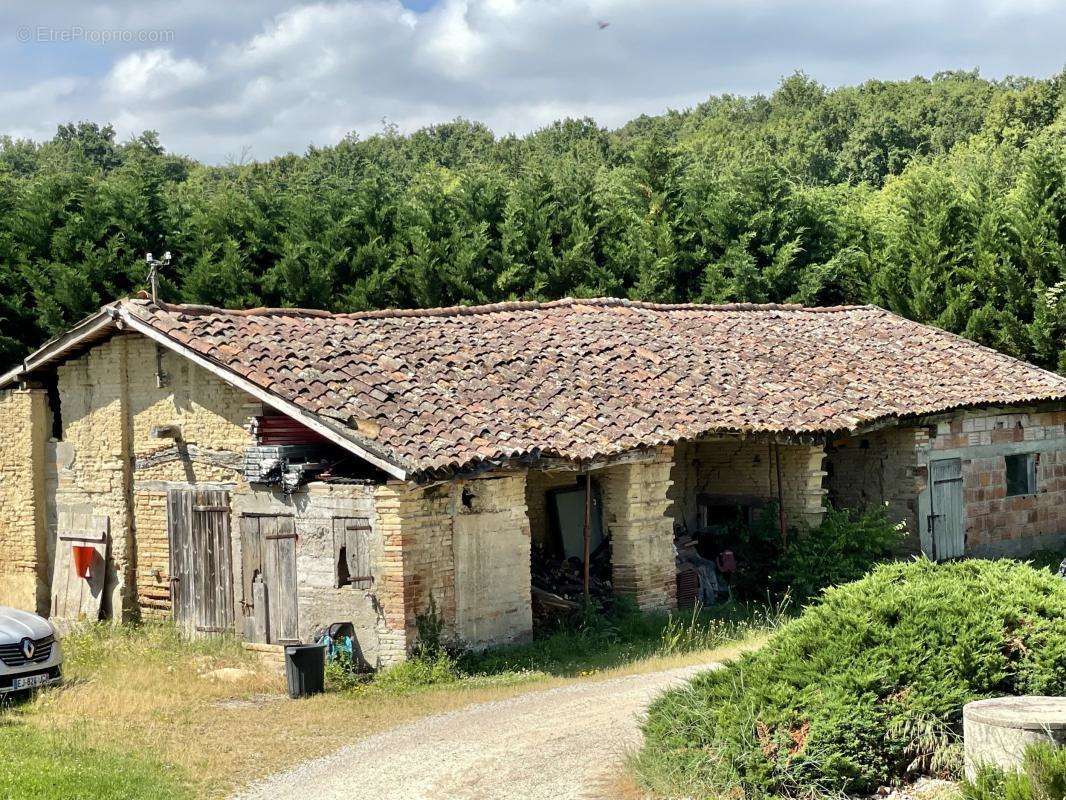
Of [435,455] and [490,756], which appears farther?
[435,455]

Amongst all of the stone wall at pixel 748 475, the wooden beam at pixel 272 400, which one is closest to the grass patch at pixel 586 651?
the stone wall at pixel 748 475

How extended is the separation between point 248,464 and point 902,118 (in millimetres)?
50905

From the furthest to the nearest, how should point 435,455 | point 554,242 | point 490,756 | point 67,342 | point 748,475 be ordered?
point 554,242 < point 748,475 < point 67,342 < point 435,455 < point 490,756

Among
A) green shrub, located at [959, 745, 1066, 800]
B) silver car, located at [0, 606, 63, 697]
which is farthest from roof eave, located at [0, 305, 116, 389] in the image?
green shrub, located at [959, 745, 1066, 800]

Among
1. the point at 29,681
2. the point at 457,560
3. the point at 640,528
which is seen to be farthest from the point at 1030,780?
the point at 29,681

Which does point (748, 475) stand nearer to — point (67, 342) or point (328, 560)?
point (328, 560)

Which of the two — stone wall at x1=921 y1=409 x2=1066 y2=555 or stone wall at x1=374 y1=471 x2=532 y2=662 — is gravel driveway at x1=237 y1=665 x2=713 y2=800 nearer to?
stone wall at x1=374 y1=471 x2=532 y2=662

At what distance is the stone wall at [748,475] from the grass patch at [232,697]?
8.08 ft

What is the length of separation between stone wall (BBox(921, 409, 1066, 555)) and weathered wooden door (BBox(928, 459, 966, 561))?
18cm

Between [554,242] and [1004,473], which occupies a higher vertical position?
[554,242]

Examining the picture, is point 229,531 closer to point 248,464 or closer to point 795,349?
point 248,464

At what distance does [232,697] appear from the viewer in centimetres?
1393

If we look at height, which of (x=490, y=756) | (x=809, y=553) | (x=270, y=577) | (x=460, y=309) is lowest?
(x=490, y=756)

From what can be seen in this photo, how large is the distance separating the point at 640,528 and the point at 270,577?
5012 millimetres
